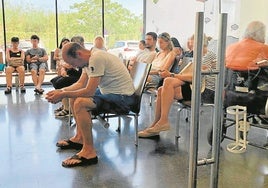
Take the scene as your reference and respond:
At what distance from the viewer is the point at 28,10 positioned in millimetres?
7680

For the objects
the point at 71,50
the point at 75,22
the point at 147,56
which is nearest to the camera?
the point at 71,50

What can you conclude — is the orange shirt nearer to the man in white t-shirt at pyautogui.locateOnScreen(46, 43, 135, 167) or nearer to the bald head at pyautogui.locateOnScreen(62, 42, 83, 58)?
the man in white t-shirt at pyautogui.locateOnScreen(46, 43, 135, 167)

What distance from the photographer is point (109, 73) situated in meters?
3.14

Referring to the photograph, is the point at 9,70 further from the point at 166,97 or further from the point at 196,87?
the point at 196,87

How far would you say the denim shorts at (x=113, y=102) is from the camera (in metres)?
3.10

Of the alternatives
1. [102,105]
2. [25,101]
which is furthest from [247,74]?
[25,101]

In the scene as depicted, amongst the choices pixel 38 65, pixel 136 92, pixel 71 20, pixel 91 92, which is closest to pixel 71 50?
pixel 91 92

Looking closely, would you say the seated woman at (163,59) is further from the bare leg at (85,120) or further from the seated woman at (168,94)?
the bare leg at (85,120)

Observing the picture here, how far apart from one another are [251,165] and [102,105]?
1435mm

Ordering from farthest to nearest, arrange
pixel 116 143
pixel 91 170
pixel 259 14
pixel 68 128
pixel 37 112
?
pixel 259 14
pixel 37 112
pixel 68 128
pixel 116 143
pixel 91 170

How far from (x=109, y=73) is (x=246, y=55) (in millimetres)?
1295

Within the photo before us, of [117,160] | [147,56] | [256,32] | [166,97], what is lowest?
[117,160]

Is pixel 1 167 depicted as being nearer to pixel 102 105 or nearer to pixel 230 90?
pixel 102 105

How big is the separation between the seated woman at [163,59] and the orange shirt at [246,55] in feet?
3.14
